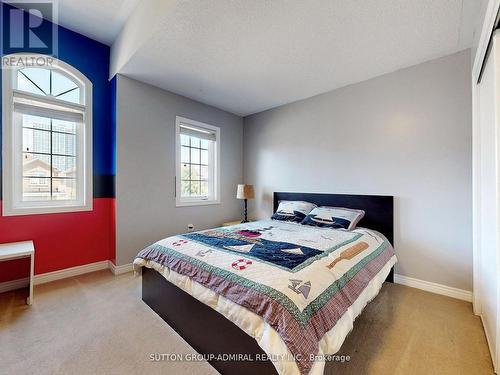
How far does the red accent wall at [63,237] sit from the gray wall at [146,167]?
20 cm

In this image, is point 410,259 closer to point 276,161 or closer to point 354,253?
point 354,253

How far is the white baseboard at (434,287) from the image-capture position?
2.22m

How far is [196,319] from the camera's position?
155 centimetres

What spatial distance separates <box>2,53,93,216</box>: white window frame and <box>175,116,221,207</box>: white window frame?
42.6 inches

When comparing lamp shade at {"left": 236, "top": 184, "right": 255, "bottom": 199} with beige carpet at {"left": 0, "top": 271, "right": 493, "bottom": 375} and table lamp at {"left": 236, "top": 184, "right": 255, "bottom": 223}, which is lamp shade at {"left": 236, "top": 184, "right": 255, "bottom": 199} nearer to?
table lamp at {"left": 236, "top": 184, "right": 255, "bottom": 223}

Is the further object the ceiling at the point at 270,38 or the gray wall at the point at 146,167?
the gray wall at the point at 146,167

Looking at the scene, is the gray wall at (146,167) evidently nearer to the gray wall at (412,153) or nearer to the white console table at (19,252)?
the white console table at (19,252)

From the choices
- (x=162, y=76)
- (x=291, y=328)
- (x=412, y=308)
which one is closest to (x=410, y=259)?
(x=412, y=308)

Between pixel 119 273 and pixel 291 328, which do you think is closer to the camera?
pixel 291 328

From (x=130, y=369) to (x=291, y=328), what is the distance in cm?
110

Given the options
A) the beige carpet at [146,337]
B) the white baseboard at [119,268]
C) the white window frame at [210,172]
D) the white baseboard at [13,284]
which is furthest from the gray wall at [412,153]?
the white baseboard at [13,284]

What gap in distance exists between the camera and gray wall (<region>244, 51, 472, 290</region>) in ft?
7.41

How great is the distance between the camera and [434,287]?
2.38 metres

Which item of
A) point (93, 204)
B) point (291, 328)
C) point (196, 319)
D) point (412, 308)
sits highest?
point (93, 204)
